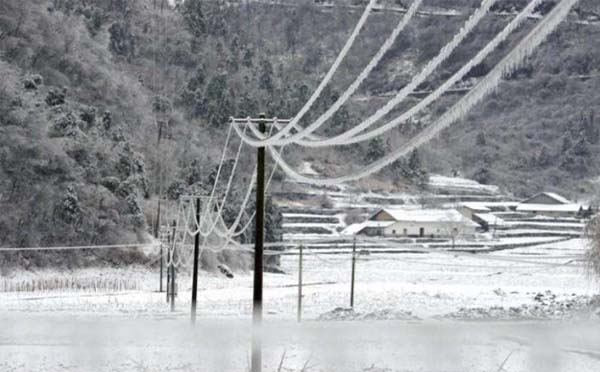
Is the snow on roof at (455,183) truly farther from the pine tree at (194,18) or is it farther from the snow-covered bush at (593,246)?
the snow-covered bush at (593,246)

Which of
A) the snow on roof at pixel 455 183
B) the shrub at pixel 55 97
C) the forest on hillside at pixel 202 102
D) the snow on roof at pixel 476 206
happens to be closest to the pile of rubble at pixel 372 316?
the forest on hillside at pixel 202 102

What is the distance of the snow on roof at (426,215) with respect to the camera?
66.3m

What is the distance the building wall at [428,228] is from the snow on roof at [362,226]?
2.61ft

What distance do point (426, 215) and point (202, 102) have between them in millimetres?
32807

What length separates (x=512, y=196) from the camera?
9238 cm

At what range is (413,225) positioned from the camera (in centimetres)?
6575

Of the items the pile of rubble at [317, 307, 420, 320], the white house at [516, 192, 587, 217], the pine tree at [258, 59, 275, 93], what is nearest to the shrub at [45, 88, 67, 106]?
the pile of rubble at [317, 307, 420, 320]

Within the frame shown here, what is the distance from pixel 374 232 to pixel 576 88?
9943cm

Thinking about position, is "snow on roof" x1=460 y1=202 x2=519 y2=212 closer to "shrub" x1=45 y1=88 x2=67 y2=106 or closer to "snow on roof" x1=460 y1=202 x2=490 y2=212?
"snow on roof" x1=460 y1=202 x2=490 y2=212

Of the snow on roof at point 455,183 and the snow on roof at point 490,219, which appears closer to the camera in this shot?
the snow on roof at point 490,219

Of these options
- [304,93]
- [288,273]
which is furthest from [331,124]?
[288,273]

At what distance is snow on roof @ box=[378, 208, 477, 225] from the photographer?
218 ft

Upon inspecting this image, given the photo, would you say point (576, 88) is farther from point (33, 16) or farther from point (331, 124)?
point (33, 16)

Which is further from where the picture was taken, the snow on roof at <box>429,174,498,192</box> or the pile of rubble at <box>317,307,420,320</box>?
the snow on roof at <box>429,174,498,192</box>
